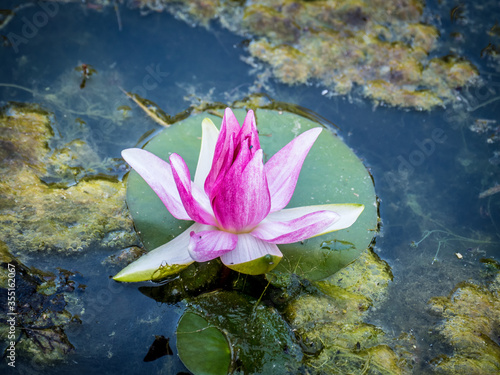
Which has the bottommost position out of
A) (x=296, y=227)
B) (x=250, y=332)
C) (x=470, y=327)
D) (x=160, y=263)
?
(x=470, y=327)

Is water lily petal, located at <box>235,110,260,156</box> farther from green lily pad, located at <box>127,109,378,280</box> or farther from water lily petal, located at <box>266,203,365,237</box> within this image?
green lily pad, located at <box>127,109,378,280</box>

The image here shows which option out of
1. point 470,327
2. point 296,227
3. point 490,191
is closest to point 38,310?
point 296,227

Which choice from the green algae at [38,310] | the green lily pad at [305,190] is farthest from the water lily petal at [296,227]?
the green algae at [38,310]

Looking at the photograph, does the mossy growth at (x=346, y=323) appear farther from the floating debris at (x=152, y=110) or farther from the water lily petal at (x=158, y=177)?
the floating debris at (x=152, y=110)

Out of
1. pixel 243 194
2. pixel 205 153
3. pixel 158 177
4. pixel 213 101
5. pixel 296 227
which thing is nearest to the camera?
pixel 243 194

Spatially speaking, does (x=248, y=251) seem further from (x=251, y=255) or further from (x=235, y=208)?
(x=235, y=208)

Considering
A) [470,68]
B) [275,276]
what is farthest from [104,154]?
[470,68]

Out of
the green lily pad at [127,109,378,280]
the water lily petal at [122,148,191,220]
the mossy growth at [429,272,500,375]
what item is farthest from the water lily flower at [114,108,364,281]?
the mossy growth at [429,272,500,375]
